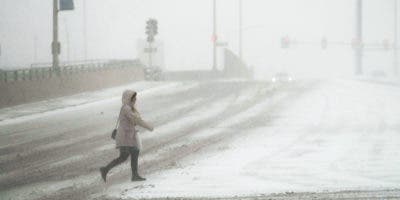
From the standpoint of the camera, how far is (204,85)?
154 feet

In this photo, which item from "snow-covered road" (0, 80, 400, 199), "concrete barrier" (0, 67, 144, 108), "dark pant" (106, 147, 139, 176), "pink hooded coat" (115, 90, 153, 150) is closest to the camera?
"snow-covered road" (0, 80, 400, 199)

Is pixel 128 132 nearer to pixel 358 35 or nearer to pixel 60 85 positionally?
pixel 60 85

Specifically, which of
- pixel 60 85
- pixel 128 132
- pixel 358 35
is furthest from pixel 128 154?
pixel 358 35

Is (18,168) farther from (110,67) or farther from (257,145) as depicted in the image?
(110,67)

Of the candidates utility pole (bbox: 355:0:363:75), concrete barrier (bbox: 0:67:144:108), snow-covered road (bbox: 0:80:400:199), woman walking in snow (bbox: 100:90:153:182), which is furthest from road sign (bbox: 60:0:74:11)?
utility pole (bbox: 355:0:363:75)

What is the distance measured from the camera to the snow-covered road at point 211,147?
14734 mm

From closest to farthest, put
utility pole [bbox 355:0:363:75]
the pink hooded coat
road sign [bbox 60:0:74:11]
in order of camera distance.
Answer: the pink hooded coat, road sign [bbox 60:0:74:11], utility pole [bbox 355:0:363:75]

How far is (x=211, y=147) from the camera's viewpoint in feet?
67.5

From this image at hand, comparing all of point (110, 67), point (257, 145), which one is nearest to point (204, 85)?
point (110, 67)

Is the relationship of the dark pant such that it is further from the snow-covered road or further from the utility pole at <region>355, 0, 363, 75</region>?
the utility pole at <region>355, 0, 363, 75</region>

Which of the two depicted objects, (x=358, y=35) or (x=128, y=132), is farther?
(x=358, y=35)

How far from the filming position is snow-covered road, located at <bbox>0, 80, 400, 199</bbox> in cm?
1473

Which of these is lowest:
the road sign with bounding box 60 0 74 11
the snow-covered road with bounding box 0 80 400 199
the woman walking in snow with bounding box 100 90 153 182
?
the snow-covered road with bounding box 0 80 400 199

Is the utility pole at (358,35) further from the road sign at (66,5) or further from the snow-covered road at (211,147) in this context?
the snow-covered road at (211,147)
